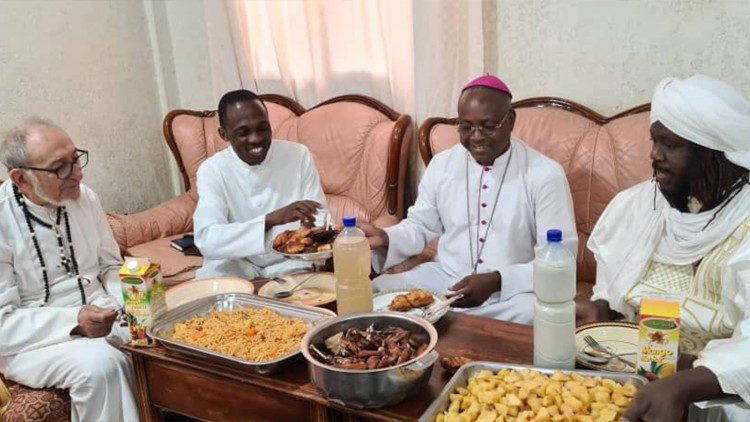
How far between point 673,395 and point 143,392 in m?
1.49

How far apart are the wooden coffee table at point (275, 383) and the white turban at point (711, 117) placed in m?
0.70

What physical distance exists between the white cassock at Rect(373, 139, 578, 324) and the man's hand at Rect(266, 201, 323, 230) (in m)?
0.33

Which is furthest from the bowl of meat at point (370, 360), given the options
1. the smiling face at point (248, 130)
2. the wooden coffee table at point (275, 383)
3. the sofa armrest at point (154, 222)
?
the sofa armrest at point (154, 222)

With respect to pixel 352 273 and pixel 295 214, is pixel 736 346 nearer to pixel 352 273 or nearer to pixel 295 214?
pixel 352 273

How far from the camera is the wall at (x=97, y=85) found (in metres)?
3.75

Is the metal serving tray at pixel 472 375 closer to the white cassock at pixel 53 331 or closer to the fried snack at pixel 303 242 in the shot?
the fried snack at pixel 303 242

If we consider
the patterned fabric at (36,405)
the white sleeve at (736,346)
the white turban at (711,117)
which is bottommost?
the patterned fabric at (36,405)

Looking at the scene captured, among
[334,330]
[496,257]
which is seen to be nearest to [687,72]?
[496,257]

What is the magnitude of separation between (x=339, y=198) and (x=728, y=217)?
2322mm

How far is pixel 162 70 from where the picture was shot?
15.1ft

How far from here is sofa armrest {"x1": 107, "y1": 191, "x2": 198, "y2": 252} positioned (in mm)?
3895

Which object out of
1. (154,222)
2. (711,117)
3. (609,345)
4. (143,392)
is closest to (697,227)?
(711,117)

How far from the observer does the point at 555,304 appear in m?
1.47

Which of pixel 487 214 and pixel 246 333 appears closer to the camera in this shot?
pixel 246 333
